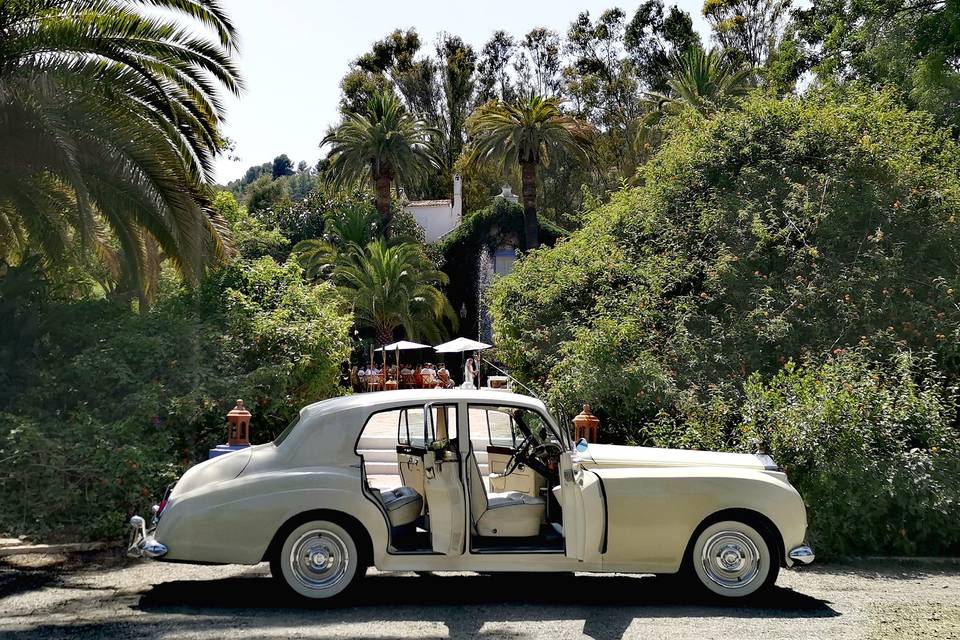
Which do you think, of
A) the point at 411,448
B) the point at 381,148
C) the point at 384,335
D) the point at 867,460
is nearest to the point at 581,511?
the point at 411,448

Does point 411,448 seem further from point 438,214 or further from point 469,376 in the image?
point 438,214

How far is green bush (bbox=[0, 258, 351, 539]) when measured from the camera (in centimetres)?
1006

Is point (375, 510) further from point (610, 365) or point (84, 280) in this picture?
point (84, 280)

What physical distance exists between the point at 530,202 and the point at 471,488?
118ft

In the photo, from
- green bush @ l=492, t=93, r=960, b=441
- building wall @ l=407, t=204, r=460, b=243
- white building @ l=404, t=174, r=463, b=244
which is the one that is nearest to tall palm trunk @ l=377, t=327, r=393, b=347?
white building @ l=404, t=174, r=463, b=244

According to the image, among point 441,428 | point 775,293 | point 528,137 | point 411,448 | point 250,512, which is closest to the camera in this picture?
point 250,512

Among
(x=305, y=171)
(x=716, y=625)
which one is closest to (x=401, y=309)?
(x=716, y=625)

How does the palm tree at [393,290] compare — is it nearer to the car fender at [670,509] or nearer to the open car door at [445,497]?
the open car door at [445,497]

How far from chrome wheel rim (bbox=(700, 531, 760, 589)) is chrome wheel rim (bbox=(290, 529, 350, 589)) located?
8.77ft

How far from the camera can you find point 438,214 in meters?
50.8

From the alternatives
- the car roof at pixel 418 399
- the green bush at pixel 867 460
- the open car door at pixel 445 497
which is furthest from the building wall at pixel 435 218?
the open car door at pixel 445 497

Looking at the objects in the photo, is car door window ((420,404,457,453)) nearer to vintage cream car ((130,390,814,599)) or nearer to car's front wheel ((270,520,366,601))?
vintage cream car ((130,390,814,599))

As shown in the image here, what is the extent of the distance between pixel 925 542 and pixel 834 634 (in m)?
3.90

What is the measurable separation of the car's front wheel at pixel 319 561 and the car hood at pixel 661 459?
6.16ft
